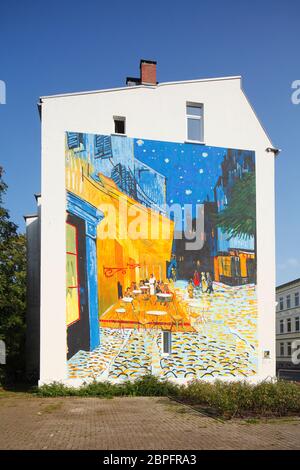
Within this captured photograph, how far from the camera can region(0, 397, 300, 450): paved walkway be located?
9.29 m

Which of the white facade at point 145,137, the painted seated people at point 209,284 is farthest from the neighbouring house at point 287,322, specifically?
the painted seated people at point 209,284

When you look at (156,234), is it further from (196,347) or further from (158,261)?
(196,347)

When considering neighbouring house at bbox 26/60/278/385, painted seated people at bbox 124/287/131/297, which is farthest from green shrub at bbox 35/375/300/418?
painted seated people at bbox 124/287/131/297

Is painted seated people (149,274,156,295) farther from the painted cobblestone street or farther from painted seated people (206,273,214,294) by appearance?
painted seated people (206,273,214,294)

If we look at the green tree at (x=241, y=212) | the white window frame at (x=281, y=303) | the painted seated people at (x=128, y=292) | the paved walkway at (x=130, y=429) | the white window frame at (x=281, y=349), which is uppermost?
the green tree at (x=241, y=212)

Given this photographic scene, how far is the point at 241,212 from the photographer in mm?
20766

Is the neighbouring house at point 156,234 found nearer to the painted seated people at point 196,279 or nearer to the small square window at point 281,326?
the painted seated people at point 196,279

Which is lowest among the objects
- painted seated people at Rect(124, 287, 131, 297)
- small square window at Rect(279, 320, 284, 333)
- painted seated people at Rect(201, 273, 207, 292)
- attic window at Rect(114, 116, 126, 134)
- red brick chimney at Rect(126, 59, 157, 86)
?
small square window at Rect(279, 320, 284, 333)

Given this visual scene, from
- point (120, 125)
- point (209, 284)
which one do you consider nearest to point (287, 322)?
point (209, 284)

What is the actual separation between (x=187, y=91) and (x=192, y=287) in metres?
8.67

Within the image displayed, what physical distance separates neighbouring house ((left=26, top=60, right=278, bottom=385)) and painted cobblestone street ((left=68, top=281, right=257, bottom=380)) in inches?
1.6

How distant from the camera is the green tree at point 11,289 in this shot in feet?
69.6

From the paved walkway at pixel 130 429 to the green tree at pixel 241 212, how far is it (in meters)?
8.38
